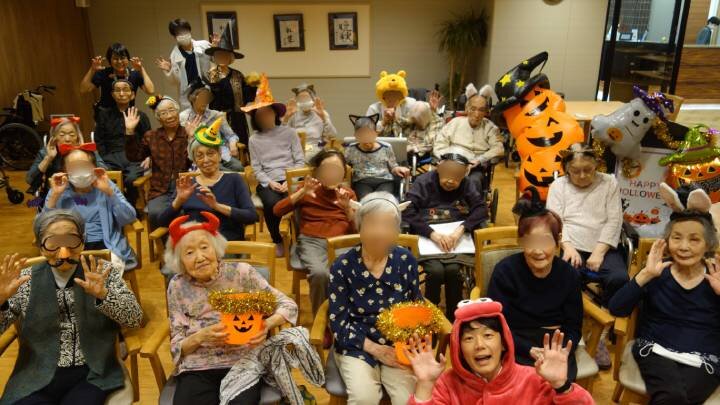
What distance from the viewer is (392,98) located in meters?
5.10

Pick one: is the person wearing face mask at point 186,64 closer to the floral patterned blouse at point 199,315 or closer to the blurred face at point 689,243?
the floral patterned blouse at point 199,315

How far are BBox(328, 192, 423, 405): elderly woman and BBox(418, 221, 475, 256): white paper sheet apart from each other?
0.73m

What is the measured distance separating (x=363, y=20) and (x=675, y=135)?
5.31 meters

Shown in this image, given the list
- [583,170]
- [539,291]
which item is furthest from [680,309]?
[583,170]

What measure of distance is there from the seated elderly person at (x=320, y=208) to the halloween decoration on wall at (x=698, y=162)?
82.4 inches

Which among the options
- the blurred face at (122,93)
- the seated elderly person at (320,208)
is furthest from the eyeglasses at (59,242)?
the blurred face at (122,93)

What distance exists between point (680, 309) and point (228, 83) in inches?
185

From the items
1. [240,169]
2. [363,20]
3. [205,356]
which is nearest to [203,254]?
[205,356]

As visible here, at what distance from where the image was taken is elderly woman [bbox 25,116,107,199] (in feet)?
11.9

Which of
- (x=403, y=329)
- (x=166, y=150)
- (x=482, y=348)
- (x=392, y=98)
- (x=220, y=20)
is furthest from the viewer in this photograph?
(x=220, y=20)

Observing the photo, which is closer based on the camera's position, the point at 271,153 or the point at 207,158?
the point at 207,158

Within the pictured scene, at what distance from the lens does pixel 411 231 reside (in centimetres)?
338

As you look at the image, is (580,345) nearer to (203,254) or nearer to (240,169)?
(203,254)

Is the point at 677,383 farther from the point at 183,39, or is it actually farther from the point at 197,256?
the point at 183,39
